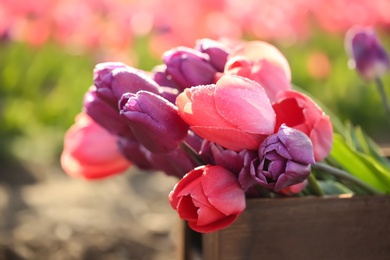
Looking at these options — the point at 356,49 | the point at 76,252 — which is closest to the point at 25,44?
the point at 76,252

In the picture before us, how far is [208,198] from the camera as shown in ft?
2.38

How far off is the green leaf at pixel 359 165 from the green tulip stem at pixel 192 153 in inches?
6.8

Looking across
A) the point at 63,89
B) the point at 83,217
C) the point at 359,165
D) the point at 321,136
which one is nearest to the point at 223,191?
the point at 321,136

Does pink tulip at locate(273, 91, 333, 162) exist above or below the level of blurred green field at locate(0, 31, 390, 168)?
above

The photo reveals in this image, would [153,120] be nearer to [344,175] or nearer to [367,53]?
[344,175]

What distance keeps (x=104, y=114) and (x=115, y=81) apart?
8 centimetres

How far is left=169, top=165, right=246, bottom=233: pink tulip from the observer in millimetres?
730

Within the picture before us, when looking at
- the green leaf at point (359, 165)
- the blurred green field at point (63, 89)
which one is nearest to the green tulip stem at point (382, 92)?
the green leaf at point (359, 165)

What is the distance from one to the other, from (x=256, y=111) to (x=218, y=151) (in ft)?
0.19

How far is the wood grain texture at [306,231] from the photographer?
2.72 ft

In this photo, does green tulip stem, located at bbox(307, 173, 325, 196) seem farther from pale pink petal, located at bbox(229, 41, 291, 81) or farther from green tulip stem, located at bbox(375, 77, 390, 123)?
green tulip stem, located at bbox(375, 77, 390, 123)

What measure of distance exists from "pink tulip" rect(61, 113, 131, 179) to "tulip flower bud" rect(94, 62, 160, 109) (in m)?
0.18

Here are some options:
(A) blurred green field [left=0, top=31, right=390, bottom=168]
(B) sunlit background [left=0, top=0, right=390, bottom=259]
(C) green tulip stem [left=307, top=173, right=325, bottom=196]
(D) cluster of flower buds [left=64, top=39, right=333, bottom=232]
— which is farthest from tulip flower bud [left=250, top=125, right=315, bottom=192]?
(A) blurred green field [left=0, top=31, right=390, bottom=168]

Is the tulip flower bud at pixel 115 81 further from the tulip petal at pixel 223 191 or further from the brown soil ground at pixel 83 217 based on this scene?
the brown soil ground at pixel 83 217
